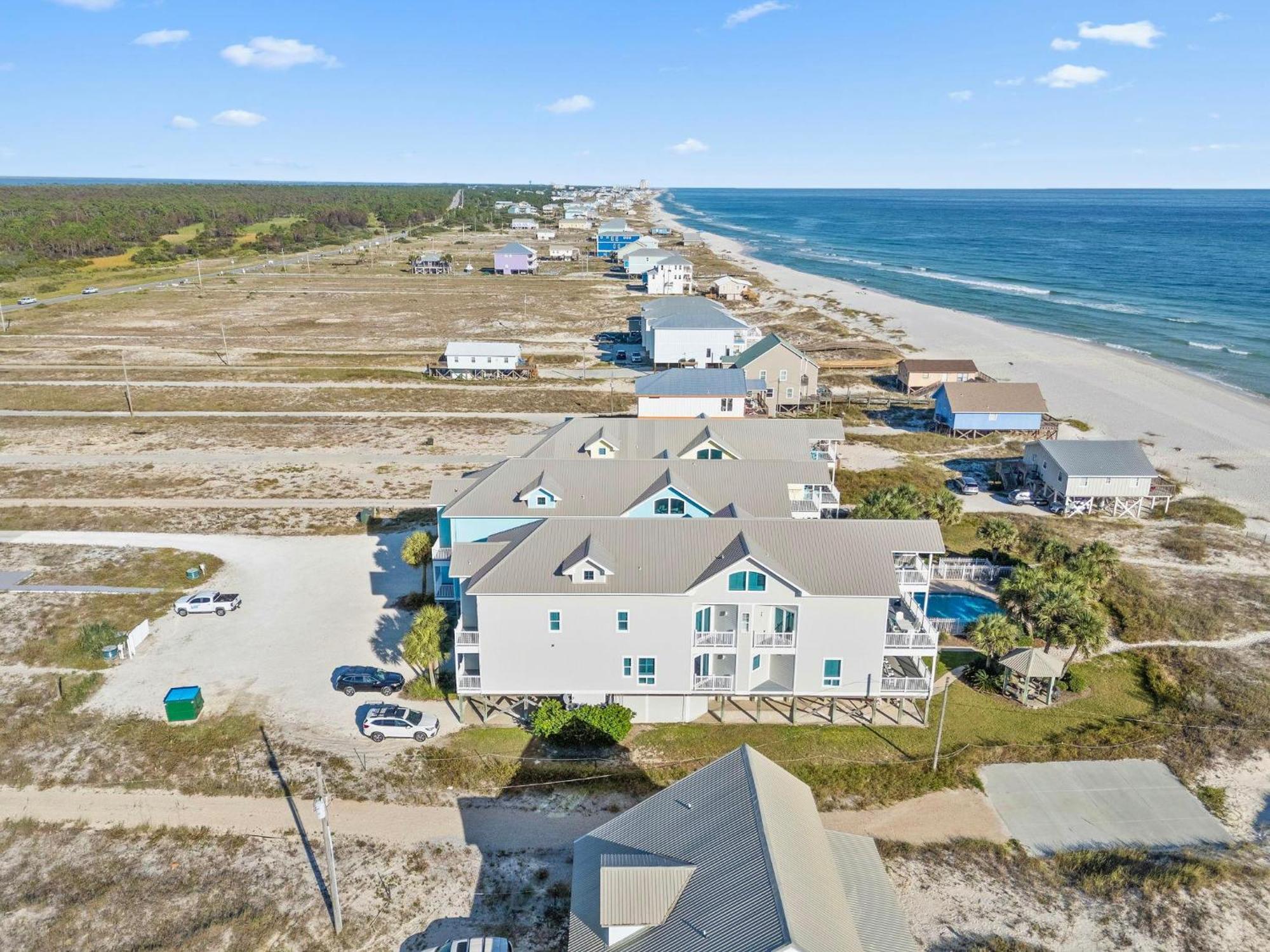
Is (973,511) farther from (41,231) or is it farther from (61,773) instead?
(41,231)

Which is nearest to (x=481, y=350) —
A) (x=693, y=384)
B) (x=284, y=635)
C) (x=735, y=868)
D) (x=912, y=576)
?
(x=693, y=384)

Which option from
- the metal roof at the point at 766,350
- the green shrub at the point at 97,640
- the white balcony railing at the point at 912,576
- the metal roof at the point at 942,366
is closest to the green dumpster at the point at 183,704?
the green shrub at the point at 97,640

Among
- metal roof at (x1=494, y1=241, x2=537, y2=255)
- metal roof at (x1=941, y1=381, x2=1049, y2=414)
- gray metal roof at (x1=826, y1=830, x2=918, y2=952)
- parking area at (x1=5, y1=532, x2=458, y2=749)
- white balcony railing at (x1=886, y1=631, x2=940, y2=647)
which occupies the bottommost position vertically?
parking area at (x1=5, y1=532, x2=458, y2=749)

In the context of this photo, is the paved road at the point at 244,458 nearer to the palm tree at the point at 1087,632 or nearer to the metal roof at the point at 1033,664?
the metal roof at the point at 1033,664

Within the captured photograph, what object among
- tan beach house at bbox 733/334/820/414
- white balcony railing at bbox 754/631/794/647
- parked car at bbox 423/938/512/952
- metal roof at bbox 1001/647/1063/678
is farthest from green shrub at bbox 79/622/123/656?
tan beach house at bbox 733/334/820/414

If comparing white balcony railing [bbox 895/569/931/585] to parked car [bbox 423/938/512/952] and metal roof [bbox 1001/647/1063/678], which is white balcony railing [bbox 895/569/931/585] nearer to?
metal roof [bbox 1001/647/1063/678]

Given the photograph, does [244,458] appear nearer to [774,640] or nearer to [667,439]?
[667,439]
